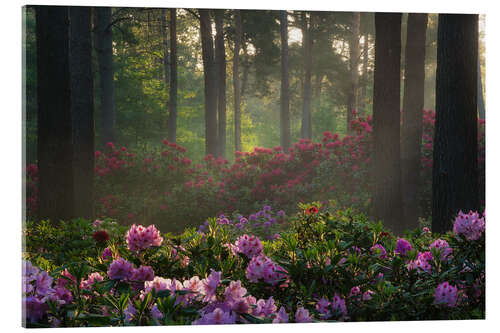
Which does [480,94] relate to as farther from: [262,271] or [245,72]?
[262,271]

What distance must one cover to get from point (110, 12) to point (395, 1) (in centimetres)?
311

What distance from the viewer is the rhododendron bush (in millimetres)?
2746

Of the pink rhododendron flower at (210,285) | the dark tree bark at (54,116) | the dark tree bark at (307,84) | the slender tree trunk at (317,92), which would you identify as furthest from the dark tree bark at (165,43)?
the pink rhododendron flower at (210,285)

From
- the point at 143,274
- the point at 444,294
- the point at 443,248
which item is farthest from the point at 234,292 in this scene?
the point at 443,248

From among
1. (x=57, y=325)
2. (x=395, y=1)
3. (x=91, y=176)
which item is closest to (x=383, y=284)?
(x=57, y=325)

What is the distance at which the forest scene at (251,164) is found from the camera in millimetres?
3049

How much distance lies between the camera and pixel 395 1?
4.96m

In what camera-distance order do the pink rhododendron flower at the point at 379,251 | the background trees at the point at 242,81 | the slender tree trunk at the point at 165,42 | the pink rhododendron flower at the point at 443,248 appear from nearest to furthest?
the pink rhododendron flower at the point at 379,251
the pink rhododendron flower at the point at 443,248
the slender tree trunk at the point at 165,42
the background trees at the point at 242,81

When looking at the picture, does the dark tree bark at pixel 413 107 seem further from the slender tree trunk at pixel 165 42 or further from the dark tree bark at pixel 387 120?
the slender tree trunk at pixel 165 42

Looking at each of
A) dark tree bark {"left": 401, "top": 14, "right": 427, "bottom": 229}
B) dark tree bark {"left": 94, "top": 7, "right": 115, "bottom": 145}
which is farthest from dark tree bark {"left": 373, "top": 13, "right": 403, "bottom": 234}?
dark tree bark {"left": 94, "top": 7, "right": 115, "bottom": 145}

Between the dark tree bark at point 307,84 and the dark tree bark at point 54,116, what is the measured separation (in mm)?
2917

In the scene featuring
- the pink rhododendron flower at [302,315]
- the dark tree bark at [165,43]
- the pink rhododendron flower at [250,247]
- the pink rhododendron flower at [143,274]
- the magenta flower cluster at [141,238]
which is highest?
the dark tree bark at [165,43]

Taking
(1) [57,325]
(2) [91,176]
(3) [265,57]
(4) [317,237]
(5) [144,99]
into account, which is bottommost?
(1) [57,325]
